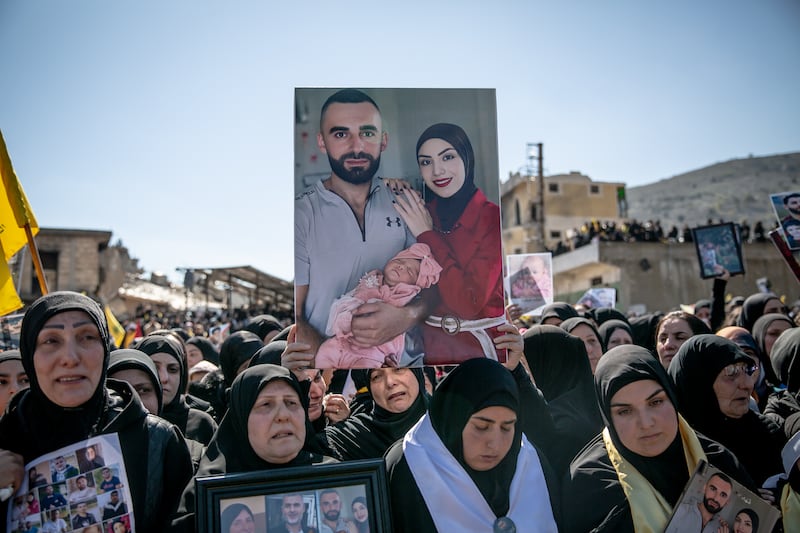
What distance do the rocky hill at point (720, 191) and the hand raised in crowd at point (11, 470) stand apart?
306 feet

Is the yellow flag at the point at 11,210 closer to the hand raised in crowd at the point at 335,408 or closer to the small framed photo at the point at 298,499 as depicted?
the hand raised in crowd at the point at 335,408

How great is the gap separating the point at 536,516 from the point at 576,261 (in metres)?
27.3

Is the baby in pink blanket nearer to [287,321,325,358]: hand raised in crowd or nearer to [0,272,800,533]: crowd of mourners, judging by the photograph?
[287,321,325,358]: hand raised in crowd

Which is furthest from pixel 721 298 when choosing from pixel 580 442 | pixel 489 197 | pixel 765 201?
pixel 765 201

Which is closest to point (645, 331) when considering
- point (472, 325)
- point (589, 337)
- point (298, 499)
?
point (589, 337)

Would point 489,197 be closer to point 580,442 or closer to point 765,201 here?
point 580,442

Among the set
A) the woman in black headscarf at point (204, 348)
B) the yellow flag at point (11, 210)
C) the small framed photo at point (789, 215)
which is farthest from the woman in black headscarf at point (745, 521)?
the woman in black headscarf at point (204, 348)

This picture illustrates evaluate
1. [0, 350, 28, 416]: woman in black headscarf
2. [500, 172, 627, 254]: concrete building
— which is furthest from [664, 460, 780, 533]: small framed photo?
[500, 172, 627, 254]: concrete building

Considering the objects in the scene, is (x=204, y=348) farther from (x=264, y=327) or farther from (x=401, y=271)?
(x=401, y=271)

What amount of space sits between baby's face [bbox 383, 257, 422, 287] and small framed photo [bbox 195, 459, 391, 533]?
2.96 feet

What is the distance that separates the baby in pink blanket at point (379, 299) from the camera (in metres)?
2.97

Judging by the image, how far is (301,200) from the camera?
3.02 metres

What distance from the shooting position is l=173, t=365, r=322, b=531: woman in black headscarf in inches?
103

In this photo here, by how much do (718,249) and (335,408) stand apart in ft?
20.3
